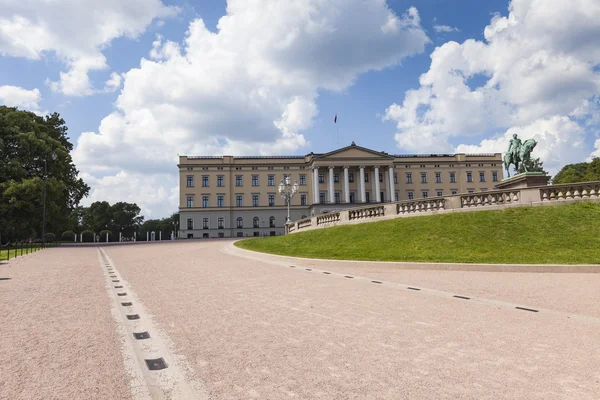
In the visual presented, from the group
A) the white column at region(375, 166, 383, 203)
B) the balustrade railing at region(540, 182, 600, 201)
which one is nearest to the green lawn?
the balustrade railing at region(540, 182, 600, 201)

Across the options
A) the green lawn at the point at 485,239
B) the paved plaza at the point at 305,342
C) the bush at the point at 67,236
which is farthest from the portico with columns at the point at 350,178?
Answer: the paved plaza at the point at 305,342

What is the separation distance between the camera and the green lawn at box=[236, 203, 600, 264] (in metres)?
14.9

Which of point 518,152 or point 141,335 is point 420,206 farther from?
point 141,335

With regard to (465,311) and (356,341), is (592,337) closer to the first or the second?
(465,311)

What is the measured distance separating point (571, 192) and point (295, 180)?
66.1 m

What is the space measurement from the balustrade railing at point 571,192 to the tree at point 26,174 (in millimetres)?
42801

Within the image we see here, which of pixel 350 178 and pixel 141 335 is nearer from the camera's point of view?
pixel 141 335

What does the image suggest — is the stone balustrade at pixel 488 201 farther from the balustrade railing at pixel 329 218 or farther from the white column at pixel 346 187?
the white column at pixel 346 187

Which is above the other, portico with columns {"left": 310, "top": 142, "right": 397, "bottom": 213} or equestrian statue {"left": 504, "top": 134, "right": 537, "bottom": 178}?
portico with columns {"left": 310, "top": 142, "right": 397, "bottom": 213}

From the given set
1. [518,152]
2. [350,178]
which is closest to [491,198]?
[518,152]

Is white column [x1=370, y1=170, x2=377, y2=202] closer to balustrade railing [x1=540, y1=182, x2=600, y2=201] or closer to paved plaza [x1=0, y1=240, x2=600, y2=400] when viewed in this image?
balustrade railing [x1=540, y1=182, x2=600, y2=201]

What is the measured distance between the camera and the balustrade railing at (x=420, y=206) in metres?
23.8

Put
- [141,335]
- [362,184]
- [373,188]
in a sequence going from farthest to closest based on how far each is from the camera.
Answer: [373,188]
[362,184]
[141,335]

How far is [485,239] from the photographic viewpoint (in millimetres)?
17562
